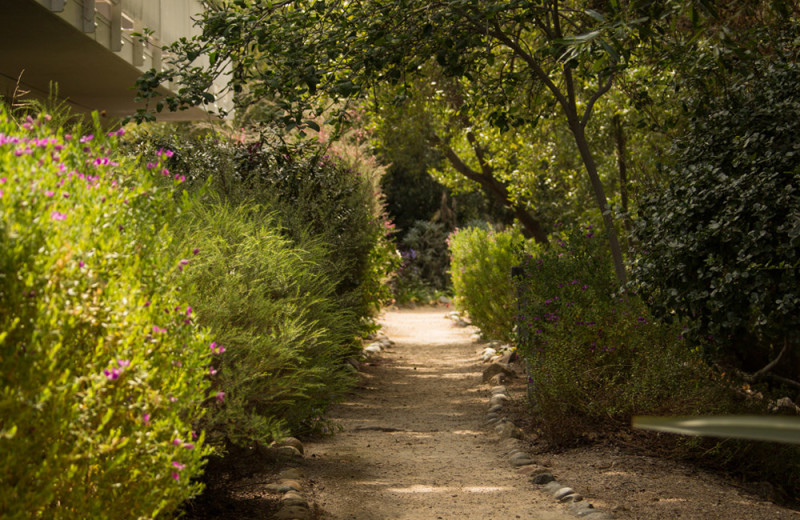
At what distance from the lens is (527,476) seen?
5.51m

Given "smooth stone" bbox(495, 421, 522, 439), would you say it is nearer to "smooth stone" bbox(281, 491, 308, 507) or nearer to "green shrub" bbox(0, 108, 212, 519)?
"smooth stone" bbox(281, 491, 308, 507)

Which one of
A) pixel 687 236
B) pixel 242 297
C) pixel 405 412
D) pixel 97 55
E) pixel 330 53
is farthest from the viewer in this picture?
pixel 97 55

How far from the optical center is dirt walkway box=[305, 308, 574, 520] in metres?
4.83

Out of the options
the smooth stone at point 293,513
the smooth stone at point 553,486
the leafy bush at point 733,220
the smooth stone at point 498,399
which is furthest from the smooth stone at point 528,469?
the smooth stone at point 498,399

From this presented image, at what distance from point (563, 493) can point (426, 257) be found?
2000 cm

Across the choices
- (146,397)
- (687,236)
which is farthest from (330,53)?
(146,397)

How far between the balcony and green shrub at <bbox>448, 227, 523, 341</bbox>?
5.53 m

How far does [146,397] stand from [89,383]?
200mm

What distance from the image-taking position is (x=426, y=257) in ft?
81.6

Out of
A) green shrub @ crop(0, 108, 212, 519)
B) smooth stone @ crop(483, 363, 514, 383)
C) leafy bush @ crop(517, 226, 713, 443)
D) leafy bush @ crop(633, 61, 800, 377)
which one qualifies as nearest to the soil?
leafy bush @ crop(517, 226, 713, 443)

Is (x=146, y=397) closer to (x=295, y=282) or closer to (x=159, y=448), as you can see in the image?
(x=159, y=448)

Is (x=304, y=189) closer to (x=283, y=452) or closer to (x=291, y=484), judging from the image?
(x=283, y=452)

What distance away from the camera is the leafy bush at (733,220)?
464 cm

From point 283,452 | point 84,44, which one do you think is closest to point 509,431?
point 283,452
